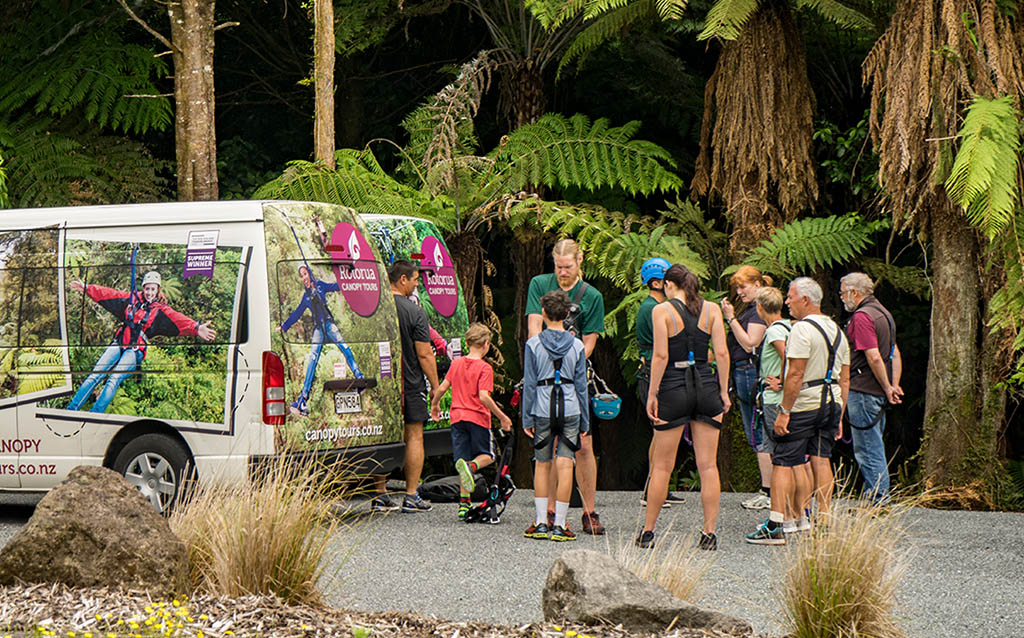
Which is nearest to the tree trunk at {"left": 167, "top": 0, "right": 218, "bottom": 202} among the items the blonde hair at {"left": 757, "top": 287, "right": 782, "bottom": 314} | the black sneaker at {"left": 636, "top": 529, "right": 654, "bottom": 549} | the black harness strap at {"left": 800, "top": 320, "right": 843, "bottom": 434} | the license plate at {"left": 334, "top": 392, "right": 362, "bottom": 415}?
the license plate at {"left": 334, "top": 392, "right": 362, "bottom": 415}

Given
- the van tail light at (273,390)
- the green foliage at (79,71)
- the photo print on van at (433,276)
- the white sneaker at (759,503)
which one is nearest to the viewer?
the van tail light at (273,390)

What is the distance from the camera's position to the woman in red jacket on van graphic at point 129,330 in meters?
9.09

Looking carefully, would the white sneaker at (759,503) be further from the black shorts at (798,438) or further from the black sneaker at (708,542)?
the black sneaker at (708,542)

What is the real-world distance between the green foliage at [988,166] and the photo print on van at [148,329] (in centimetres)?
576

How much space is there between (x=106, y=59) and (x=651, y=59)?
679 centimetres

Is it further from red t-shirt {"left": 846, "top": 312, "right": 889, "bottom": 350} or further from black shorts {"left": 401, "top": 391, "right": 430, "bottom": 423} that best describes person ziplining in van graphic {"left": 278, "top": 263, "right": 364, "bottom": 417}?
red t-shirt {"left": 846, "top": 312, "right": 889, "bottom": 350}

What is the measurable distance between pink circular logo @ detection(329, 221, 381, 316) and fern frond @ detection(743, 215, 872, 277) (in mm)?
4632

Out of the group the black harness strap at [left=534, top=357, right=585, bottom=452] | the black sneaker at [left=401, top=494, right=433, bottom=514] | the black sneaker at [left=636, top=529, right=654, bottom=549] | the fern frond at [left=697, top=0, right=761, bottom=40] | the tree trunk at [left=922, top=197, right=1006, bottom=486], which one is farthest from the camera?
the fern frond at [left=697, top=0, right=761, bottom=40]

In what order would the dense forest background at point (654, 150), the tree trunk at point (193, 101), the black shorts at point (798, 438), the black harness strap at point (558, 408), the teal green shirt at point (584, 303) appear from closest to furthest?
1. the black shorts at point (798, 438)
2. the black harness strap at point (558, 408)
3. the teal green shirt at point (584, 303)
4. the dense forest background at point (654, 150)
5. the tree trunk at point (193, 101)

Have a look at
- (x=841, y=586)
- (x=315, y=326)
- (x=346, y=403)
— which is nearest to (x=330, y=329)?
(x=315, y=326)

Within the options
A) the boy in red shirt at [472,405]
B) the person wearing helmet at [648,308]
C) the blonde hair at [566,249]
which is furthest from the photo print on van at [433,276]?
the blonde hair at [566,249]

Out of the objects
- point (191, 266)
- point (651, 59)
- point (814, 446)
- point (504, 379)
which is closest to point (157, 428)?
point (191, 266)

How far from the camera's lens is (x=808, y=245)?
1252 centimetres

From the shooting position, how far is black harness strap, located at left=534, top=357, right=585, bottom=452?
8633mm
